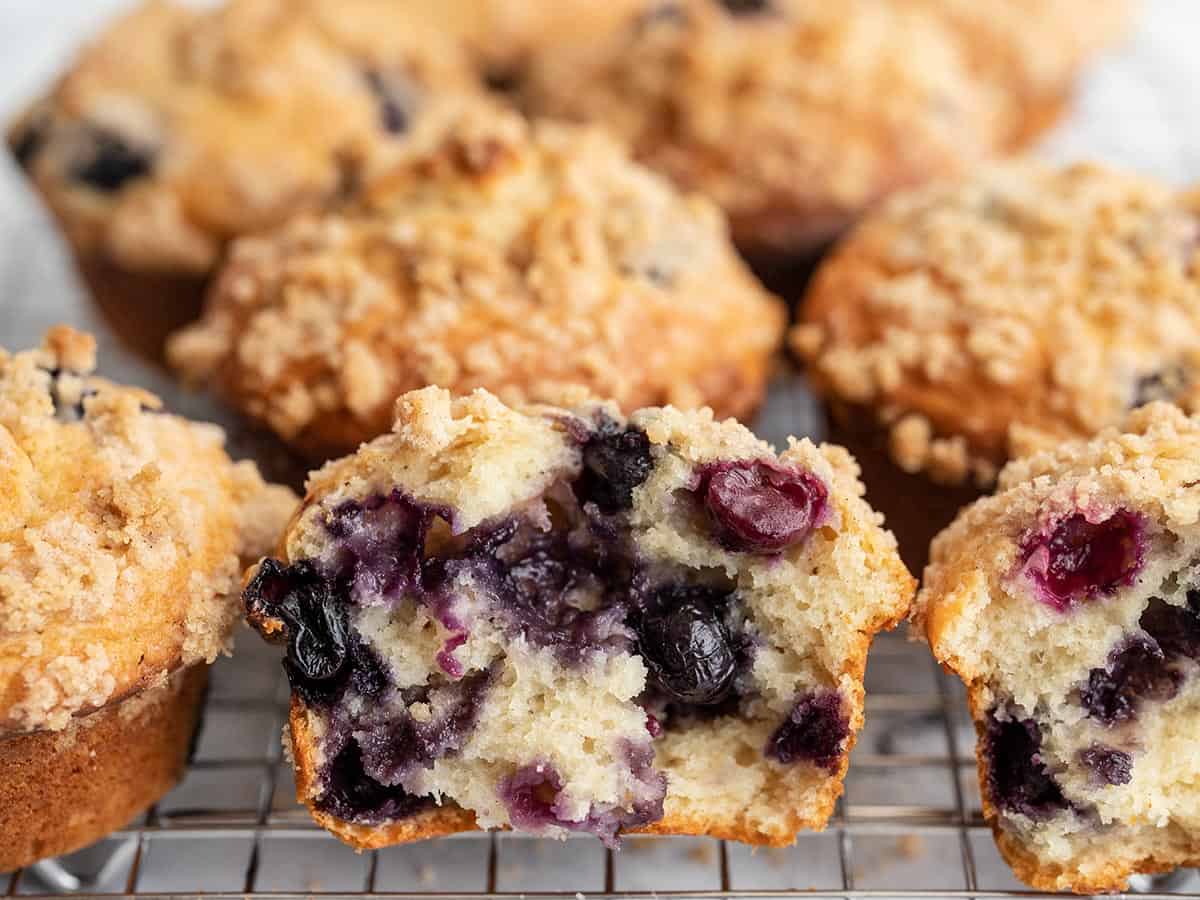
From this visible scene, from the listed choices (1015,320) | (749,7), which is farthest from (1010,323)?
(749,7)

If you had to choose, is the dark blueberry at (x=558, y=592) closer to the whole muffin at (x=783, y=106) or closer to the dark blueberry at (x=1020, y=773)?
the dark blueberry at (x=1020, y=773)

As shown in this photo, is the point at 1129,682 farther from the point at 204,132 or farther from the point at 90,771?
the point at 204,132

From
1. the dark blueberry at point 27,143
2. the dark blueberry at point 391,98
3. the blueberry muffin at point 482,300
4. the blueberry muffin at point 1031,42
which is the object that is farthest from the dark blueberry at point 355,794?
the blueberry muffin at point 1031,42

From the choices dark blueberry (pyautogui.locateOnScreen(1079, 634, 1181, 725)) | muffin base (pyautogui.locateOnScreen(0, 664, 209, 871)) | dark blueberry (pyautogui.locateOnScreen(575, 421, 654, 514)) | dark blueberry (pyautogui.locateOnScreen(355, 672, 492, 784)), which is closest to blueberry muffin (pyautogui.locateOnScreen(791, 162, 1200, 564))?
dark blueberry (pyautogui.locateOnScreen(1079, 634, 1181, 725))

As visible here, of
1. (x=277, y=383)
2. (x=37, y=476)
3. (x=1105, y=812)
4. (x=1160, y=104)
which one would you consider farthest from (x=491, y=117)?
(x=1160, y=104)

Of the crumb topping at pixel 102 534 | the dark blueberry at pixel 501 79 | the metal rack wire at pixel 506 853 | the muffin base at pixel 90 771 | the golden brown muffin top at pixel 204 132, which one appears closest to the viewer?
the crumb topping at pixel 102 534

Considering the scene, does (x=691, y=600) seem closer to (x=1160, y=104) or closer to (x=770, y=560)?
(x=770, y=560)
